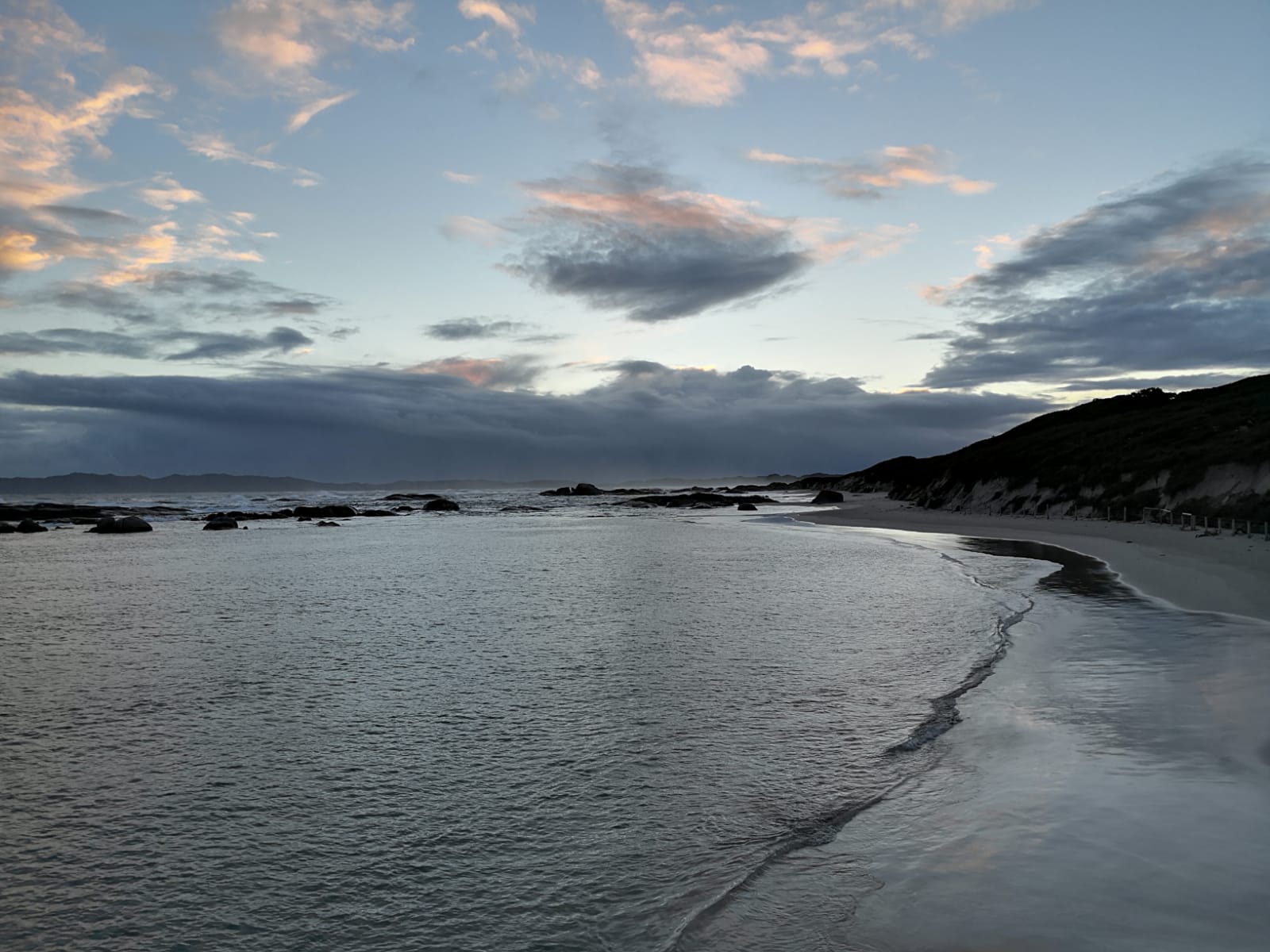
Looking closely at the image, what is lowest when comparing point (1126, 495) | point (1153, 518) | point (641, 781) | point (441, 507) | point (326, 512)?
point (641, 781)

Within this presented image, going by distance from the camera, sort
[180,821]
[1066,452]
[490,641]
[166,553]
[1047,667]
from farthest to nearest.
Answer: [1066,452] → [166,553] → [490,641] → [1047,667] → [180,821]

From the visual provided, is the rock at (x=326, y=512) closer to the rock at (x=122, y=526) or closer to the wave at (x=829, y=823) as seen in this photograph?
the rock at (x=122, y=526)

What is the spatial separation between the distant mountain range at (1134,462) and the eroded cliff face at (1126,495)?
0.09 m

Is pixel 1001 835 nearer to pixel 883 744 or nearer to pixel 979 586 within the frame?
pixel 883 744

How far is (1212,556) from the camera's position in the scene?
30734 millimetres

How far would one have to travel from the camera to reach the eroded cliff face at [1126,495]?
1734 inches

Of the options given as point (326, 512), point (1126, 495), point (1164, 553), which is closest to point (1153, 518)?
point (1126, 495)

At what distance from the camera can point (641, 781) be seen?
9.23 metres

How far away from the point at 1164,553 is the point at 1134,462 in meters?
31.5

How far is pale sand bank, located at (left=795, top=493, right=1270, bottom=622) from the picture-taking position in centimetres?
2200

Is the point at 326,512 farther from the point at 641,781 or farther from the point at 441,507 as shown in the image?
the point at 641,781

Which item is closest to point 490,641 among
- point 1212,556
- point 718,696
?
point 718,696

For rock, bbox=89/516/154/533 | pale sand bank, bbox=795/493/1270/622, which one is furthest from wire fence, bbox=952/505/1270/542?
rock, bbox=89/516/154/533

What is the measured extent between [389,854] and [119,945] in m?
2.18
